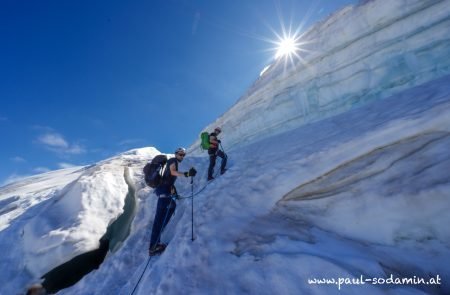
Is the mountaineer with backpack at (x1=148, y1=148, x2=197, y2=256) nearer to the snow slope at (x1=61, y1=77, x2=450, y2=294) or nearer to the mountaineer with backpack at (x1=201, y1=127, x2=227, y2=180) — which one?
the snow slope at (x1=61, y1=77, x2=450, y2=294)

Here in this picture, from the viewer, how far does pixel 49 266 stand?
19.6 feet

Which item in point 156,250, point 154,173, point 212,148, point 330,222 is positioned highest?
point 212,148

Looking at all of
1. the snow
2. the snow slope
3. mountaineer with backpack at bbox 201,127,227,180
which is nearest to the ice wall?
the snow

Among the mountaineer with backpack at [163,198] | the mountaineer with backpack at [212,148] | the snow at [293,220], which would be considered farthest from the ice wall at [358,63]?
the mountaineer with backpack at [163,198]

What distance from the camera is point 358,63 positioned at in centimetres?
1445

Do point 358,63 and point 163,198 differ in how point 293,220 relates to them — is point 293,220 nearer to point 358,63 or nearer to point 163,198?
point 163,198

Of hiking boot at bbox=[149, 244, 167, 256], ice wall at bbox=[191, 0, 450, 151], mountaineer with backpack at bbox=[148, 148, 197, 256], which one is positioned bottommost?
hiking boot at bbox=[149, 244, 167, 256]

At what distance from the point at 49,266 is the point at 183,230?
12.3 ft

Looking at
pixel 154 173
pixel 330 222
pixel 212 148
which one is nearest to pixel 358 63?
pixel 212 148

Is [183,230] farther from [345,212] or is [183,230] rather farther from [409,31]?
[409,31]

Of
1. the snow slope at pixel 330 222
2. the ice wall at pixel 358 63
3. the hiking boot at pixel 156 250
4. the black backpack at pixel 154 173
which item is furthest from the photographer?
the ice wall at pixel 358 63

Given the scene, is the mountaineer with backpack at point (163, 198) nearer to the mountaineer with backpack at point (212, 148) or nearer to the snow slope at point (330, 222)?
the snow slope at point (330, 222)

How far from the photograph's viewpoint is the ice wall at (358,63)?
12227 millimetres

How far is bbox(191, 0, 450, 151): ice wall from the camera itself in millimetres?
12227
